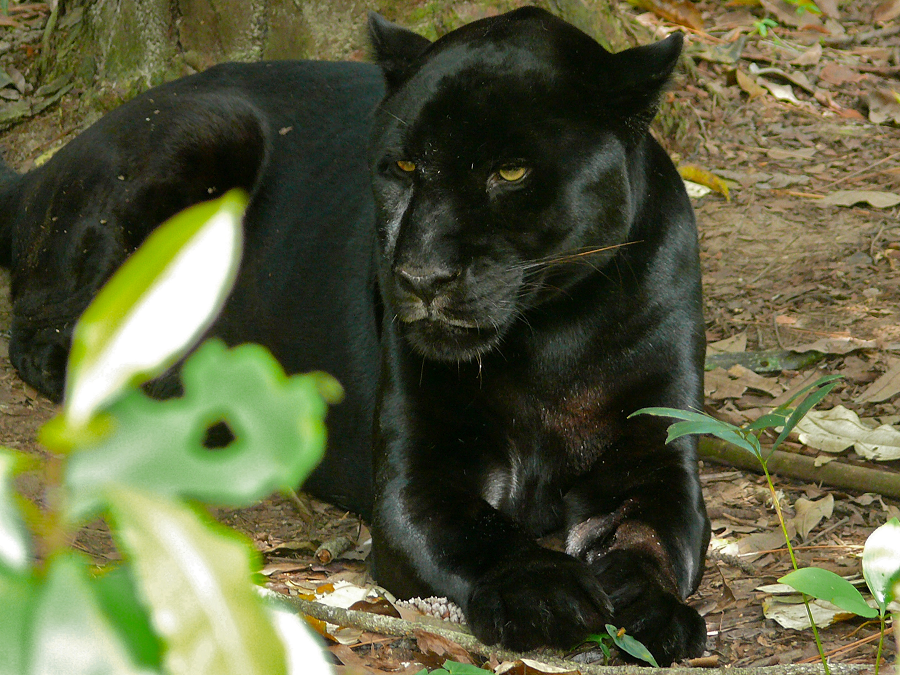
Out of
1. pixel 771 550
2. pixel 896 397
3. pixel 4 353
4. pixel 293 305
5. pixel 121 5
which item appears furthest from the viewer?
pixel 121 5

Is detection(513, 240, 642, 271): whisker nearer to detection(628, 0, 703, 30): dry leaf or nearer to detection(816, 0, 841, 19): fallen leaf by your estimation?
detection(628, 0, 703, 30): dry leaf

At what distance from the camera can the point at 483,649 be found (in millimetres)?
1835

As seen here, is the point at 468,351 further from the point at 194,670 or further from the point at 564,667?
the point at 194,670

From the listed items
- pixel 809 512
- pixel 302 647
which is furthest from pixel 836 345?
pixel 302 647

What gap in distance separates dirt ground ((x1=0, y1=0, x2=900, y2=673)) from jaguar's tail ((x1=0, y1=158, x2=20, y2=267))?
8.2 inches

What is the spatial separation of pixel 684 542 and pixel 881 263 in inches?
81.6

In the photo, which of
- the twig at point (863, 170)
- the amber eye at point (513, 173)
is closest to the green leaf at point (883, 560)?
the amber eye at point (513, 173)

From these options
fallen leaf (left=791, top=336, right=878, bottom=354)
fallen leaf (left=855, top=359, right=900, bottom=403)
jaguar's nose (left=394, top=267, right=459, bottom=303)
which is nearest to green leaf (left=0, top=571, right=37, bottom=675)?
jaguar's nose (left=394, top=267, right=459, bottom=303)

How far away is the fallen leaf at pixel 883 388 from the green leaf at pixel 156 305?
9.85 ft

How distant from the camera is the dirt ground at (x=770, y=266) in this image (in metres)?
2.30

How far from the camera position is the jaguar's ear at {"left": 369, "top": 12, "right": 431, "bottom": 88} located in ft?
8.66

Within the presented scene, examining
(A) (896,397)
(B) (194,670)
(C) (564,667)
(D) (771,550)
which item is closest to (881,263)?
(A) (896,397)

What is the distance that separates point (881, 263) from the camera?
379 centimetres

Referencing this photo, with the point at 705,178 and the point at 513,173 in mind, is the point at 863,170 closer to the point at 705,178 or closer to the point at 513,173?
the point at 705,178
